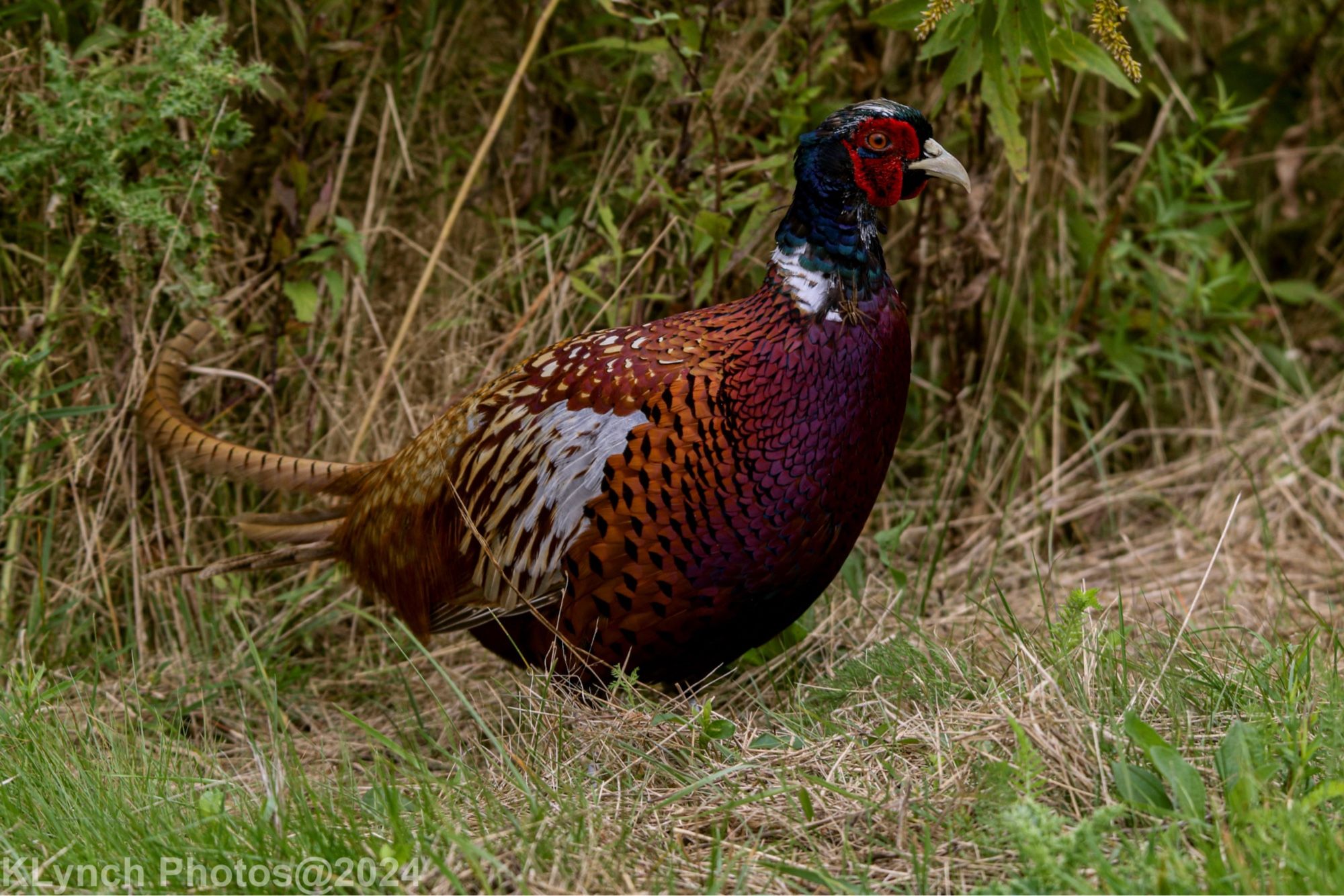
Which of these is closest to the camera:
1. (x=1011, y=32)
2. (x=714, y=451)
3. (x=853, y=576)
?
(x=714, y=451)

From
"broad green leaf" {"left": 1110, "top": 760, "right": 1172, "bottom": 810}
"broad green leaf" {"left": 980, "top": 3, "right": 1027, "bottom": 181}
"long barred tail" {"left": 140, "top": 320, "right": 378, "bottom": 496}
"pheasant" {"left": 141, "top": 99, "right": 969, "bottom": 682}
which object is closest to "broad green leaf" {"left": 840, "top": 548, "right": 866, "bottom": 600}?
"pheasant" {"left": 141, "top": 99, "right": 969, "bottom": 682}

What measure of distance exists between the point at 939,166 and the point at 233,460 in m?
1.85

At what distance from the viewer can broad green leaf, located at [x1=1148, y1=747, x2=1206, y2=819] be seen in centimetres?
191

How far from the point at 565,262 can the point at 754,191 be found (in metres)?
0.69

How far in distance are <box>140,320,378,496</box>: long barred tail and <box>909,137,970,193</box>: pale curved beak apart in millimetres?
1534

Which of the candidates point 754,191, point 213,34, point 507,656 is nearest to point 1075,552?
point 754,191

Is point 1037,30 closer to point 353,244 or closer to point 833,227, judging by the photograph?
point 833,227

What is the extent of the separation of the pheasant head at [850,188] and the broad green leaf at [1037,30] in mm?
369

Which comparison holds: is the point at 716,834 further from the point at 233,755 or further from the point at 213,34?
the point at 213,34

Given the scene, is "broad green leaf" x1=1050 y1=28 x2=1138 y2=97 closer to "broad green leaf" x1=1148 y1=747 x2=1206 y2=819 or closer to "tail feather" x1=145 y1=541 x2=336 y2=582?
"broad green leaf" x1=1148 y1=747 x2=1206 y2=819

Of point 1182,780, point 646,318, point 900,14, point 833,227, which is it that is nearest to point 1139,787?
point 1182,780

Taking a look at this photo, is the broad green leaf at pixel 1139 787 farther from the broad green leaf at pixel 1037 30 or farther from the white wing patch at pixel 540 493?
the broad green leaf at pixel 1037 30

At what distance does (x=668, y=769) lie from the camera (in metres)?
2.35

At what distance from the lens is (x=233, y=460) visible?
325 cm
